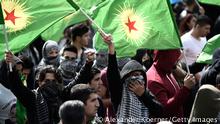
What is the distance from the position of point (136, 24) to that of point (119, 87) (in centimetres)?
82

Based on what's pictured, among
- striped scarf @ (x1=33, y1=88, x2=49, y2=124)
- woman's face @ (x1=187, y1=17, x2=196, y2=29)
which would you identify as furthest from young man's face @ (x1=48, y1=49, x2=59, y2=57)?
woman's face @ (x1=187, y1=17, x2=196, y2=29)

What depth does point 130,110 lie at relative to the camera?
1034 centimetres

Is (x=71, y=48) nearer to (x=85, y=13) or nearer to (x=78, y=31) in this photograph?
(x=78, y=31)

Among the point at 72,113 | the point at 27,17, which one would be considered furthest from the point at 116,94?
→ the point at 72,113

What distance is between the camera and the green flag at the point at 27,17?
1050cm

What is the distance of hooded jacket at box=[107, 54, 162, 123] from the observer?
1035cm

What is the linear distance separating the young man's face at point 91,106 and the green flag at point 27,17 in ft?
3.61

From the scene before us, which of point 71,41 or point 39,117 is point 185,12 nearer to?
point 71,41

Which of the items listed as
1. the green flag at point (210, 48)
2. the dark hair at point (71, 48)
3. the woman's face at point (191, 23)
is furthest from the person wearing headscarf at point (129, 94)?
the woman's face at point (191, 23)

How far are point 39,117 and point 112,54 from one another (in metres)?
1.03

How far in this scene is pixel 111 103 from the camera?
36.7ft

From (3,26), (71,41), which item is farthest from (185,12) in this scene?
(3,26)

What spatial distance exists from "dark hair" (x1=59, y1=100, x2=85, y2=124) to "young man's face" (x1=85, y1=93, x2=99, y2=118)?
793 millimetres

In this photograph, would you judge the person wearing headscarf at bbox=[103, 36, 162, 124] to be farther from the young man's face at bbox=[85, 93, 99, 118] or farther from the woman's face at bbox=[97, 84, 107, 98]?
the woman's face at bbox=[97, 84, 107, 98]
